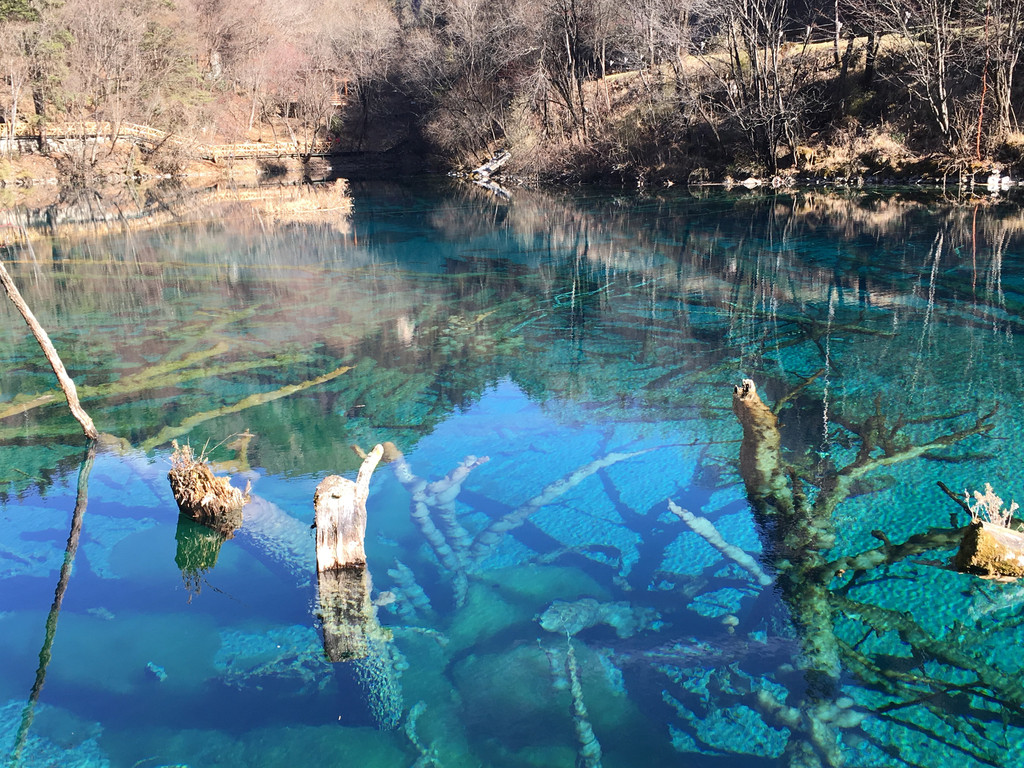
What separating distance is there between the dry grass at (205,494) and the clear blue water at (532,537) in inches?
7.4

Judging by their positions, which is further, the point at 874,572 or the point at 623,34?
the point at 623,34

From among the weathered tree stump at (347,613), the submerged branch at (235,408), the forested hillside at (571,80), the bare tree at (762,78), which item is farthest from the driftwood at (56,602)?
the bare tree at (762,78)

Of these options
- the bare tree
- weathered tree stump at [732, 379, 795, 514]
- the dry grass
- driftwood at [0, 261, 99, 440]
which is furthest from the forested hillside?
driftwood at [0, 261, 99, 440]

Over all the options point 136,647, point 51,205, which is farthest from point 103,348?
point 51,205

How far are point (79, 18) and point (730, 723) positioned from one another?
51518mm

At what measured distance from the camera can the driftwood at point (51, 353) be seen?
24.1ft

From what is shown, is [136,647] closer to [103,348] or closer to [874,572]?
[874,572]

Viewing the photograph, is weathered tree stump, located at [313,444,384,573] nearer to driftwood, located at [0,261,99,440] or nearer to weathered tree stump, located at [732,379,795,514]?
Answer: weathered tree stump, located at [732,379,795,514]

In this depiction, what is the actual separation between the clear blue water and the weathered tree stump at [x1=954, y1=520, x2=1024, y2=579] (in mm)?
Answer: 157

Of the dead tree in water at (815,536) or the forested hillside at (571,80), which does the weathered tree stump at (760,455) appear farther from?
the forested hillside at (571,80)

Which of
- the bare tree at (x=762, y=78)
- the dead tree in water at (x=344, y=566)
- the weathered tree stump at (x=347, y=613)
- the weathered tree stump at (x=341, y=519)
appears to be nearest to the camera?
the weathered tree stump at (x=347, y=613)

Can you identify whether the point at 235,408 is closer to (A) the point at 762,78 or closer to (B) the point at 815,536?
(B) the point at 815,536

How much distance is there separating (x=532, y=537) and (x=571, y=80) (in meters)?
35.3

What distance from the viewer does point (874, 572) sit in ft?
18.3
